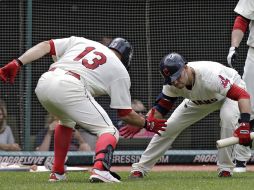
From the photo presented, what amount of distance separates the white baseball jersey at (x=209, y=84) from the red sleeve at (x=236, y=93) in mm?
37

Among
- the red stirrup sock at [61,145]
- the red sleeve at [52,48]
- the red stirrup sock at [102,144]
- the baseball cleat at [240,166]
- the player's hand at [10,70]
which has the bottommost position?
the baseball cleat at [240,166]

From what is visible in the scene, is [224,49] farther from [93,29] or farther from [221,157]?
[221,157]

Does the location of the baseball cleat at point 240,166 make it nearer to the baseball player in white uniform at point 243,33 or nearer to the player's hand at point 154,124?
the baseball player in white uniform at point 243,33

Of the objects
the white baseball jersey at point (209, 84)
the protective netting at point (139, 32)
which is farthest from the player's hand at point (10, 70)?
the protective netting at point (139, 32)

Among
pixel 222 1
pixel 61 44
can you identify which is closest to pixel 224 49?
pixel 222 1

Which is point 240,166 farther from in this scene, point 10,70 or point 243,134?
point 10,70

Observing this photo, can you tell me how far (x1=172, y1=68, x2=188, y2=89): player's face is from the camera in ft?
25.0

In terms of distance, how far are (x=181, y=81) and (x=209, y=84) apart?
0.88 ft

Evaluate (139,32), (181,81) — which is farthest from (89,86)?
(139,32)

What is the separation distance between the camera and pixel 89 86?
735 cm

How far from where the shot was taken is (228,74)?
799 cm

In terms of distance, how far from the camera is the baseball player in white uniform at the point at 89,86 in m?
7.17

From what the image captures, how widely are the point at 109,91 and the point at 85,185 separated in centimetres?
93

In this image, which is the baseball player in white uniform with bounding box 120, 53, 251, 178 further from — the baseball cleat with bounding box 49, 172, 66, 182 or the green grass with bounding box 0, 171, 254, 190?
the baseball cleat with bounding box 49, 172, 66, 182
